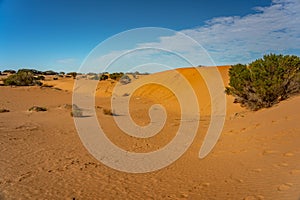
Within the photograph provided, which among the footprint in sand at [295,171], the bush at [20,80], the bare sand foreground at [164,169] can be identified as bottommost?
the bare sand foreground at [164,169]

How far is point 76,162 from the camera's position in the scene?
7.29 meters

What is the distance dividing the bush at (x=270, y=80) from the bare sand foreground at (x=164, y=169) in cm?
251

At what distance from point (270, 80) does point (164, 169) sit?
9967mm

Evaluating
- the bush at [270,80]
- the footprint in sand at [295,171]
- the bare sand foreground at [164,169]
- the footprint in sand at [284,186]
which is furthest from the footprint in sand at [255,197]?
the bush at [270,80]

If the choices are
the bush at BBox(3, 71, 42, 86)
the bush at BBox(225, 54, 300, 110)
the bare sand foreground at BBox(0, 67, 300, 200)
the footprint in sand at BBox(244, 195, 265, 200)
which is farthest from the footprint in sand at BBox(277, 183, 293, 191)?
the bush at BBox(3, 71, 42, 86)

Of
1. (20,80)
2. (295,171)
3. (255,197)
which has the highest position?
(20,80)

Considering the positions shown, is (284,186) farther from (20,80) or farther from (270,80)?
(20,80)

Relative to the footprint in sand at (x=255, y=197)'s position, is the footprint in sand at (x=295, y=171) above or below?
above

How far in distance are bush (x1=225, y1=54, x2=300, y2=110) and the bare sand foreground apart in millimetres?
2505

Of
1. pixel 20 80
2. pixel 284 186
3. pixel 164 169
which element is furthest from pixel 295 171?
pixel 20 80

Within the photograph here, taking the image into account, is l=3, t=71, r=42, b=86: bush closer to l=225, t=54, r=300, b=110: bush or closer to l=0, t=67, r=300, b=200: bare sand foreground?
l=0, t=67, r=300, b=200: bare sand foreground

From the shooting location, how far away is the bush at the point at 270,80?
1434cm

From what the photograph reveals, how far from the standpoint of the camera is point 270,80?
14.2 metres

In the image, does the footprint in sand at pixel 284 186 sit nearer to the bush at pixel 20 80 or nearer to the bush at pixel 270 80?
the bush at pixel 270 80
